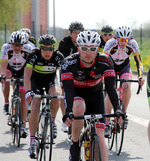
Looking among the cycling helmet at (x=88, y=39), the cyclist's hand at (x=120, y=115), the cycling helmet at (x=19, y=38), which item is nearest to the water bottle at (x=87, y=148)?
the cyclist's hand at (x=120, y=115)

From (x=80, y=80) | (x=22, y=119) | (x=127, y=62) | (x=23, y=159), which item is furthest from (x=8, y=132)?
(x=80, y=80)

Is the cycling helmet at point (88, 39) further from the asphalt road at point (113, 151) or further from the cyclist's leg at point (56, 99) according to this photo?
the asphalt road at point (113, 151)

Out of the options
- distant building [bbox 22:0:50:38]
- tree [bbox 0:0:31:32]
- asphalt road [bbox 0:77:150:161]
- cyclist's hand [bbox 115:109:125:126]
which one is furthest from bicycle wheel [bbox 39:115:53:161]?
distant building [bbox 22:0:50:38]

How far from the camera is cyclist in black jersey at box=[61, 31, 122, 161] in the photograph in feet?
16.6

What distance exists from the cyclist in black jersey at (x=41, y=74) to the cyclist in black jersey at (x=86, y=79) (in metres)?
1.28

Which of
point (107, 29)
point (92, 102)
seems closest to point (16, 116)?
point (92, 102)

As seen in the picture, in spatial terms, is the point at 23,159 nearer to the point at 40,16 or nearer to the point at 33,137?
the point at 33,137

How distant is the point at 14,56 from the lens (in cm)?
837

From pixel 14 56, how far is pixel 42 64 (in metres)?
1.65

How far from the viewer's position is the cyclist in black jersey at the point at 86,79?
5.06m

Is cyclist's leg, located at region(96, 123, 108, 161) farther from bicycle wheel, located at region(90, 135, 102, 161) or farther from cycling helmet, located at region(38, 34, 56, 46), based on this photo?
cycling helmet, located at region(38, 34, 56, 46)

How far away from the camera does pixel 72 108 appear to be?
4977mm

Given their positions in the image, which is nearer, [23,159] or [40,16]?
[23,159]

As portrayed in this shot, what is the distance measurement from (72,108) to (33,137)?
5.41 ft
